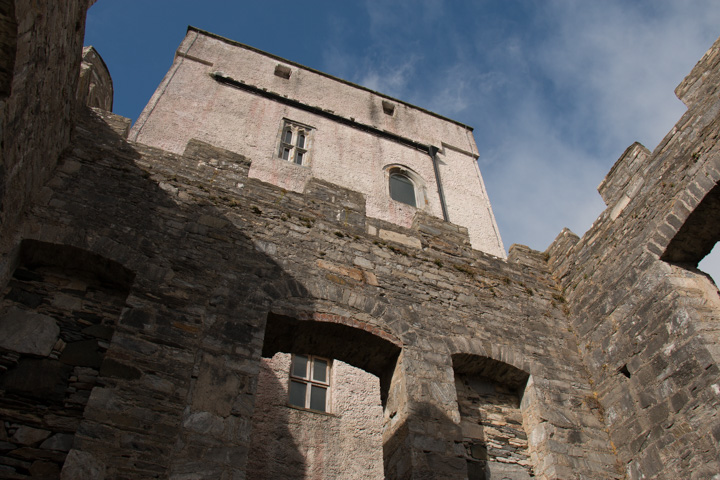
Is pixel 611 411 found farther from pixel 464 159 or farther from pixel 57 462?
pixel 464 159

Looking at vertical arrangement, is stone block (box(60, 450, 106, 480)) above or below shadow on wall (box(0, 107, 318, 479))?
below

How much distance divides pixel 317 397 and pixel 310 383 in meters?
0.26

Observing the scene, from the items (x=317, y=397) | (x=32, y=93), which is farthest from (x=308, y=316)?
(x=317, y=397)

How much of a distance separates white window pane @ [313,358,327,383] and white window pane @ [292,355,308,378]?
16 cm

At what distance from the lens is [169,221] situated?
5410 millimetres

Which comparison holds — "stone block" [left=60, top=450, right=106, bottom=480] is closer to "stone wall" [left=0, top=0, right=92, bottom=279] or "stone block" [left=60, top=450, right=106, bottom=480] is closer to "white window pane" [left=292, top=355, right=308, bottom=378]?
"stone wall" [left=0, top=0, right=92, bottom=279]

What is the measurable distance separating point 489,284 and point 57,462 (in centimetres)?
487

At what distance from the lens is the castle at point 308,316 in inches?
154

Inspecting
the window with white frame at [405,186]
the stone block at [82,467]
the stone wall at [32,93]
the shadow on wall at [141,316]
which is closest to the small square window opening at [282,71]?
the window with white frame at [405,186]

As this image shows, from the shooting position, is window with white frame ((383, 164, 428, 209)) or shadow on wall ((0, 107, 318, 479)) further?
window with white frame ((383, 164, 428, 209))

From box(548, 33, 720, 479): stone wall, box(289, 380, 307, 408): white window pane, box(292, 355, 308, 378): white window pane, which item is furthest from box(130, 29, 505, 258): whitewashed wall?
box(548, 33, 720, 479): stone wall

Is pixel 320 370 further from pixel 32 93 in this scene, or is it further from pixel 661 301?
pixel 32 93

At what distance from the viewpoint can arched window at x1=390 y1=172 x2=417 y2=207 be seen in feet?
42.6

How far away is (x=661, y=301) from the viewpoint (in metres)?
5.41
